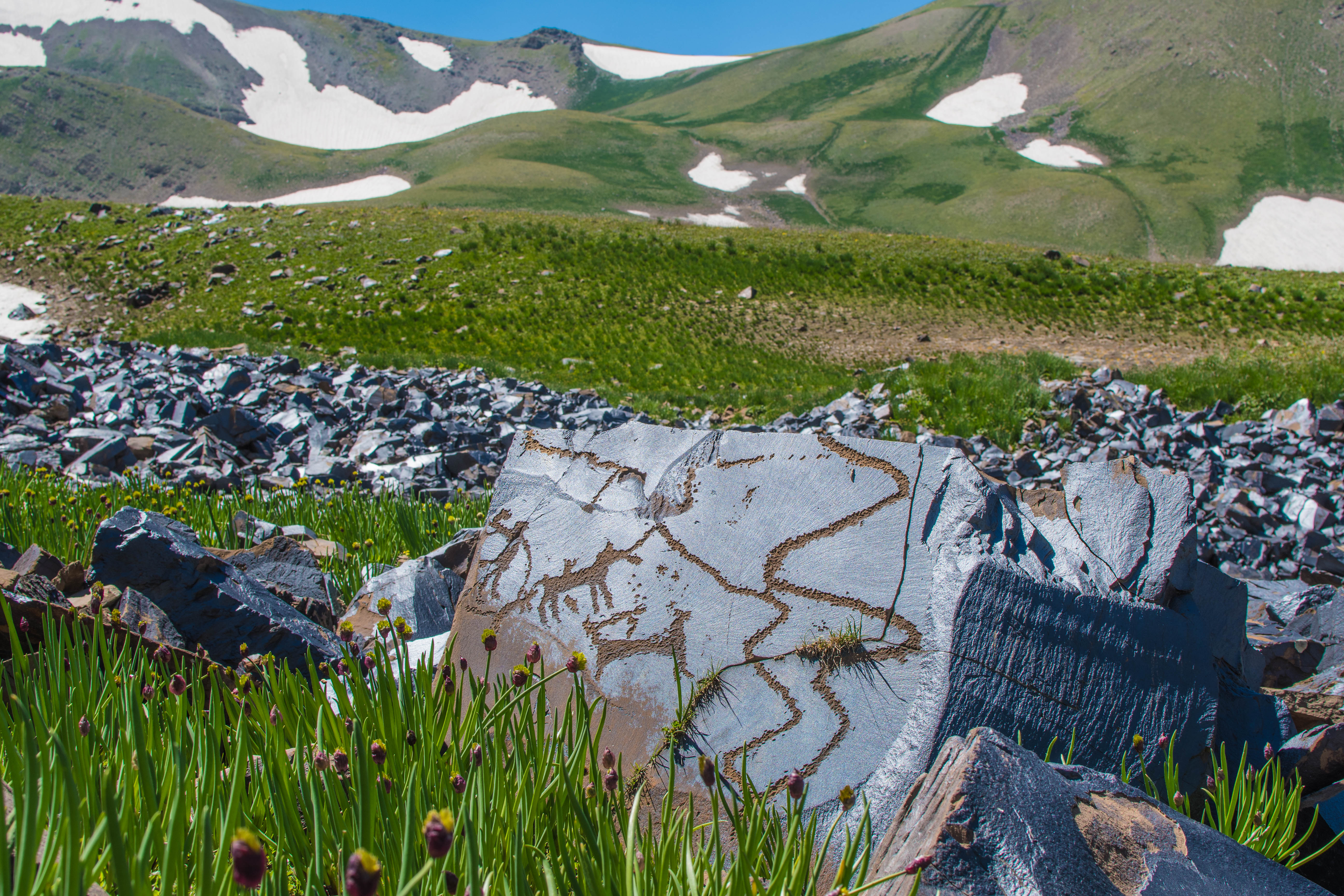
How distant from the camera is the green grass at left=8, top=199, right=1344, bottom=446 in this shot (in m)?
19.5

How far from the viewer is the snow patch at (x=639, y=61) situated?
169750 mm

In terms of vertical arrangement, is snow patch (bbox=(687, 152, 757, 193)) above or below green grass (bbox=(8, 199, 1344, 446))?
above

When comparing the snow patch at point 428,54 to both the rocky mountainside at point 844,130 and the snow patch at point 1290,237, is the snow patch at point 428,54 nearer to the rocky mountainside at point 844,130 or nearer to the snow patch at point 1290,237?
the rocky mountainside at point 844,130

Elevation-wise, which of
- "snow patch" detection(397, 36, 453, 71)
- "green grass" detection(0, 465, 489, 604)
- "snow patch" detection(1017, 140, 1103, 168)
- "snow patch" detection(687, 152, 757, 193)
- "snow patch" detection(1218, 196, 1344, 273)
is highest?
"snow patch" detection(397, 36, 453, 71)

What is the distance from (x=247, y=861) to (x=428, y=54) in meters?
187

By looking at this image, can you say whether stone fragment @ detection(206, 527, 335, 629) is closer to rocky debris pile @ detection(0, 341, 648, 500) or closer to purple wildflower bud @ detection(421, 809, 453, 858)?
purple wildflower bud @ detection(421, 809, 453, 858)

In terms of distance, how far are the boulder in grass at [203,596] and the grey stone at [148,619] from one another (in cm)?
7

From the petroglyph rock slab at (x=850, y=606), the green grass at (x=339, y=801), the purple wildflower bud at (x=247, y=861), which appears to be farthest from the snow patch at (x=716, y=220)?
the purple wildflower bud at (x=247, y=861)

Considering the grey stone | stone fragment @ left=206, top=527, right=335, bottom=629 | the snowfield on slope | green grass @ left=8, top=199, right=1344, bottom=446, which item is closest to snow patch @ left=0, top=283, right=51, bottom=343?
green grass @ left=8, top=199, right=1344, bottom=446

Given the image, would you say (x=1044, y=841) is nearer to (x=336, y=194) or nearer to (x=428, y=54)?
(x=336, y=194)

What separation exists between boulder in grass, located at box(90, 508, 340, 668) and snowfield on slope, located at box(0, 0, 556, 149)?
14108cm

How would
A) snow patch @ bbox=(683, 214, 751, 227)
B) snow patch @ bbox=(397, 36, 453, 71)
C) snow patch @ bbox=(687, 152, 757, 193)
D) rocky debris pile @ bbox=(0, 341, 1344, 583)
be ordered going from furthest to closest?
snow patch @ bbox=(397, 36, 453, 71) → snow patch @ bbox=(687, 152, 757, 193) → snow patch @ bbox=(683, 214, 751, 227) → rocky debris pile @ bbox=(0, 341, 1344, 583)

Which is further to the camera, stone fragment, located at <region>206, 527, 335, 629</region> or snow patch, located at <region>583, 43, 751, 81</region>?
snow patch, located at <region>583, 43, 751, 81</region>

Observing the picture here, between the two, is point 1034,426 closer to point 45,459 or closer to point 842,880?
point 842,880
